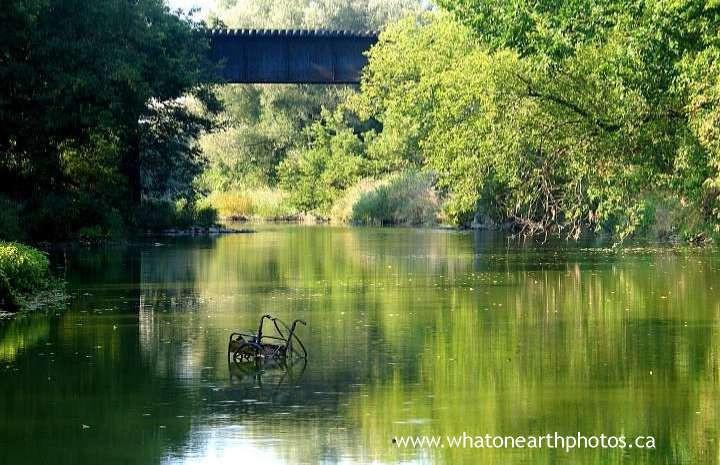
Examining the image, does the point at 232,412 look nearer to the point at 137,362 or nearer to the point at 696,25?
the point at 137,362

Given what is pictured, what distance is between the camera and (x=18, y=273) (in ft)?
92.1

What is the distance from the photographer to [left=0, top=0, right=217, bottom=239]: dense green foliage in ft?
147

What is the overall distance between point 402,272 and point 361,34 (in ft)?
104

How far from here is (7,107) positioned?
44812 mm

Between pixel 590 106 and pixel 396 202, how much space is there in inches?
1456

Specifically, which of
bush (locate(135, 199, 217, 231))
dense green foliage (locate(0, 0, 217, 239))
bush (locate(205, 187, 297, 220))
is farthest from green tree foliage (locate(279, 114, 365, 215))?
dense green foliage (locate(0, 0, 217, 239))

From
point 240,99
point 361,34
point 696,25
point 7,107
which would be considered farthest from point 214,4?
point 696,25

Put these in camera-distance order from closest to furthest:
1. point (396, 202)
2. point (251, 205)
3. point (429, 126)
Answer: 1. point (429, 126)
2. point (396, 202)
3. point (251, 205)

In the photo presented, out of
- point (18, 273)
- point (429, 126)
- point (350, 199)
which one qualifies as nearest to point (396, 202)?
point (350, 199)

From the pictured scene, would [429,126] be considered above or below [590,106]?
above

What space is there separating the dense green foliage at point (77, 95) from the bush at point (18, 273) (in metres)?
12.7

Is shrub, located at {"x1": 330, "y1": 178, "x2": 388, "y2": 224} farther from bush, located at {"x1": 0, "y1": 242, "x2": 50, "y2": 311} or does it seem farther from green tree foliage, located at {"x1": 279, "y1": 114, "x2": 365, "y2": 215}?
bush, located at {"x1": 0, "y1": 242, "x2": 50, "y2": 311}

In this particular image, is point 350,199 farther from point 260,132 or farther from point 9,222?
point 9,222

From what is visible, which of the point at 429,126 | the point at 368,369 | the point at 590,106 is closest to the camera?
the point at 368,369
